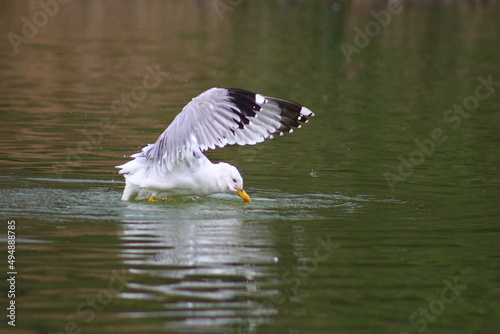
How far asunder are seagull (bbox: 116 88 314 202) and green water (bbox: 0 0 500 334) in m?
0.25

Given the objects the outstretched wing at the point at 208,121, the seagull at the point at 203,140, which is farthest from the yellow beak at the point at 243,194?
the outstretched wing at the point at 208,121

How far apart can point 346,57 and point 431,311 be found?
24.1 meters

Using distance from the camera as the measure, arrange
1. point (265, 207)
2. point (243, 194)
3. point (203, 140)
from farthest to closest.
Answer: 1. point (243, 194)
2. point (265, 207)
3. point (203, 140)

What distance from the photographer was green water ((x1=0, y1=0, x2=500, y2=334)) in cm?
693

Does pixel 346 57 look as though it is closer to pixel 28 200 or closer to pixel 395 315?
pixel 28 200

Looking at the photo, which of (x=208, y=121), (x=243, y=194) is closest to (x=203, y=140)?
(x=208, y=121)

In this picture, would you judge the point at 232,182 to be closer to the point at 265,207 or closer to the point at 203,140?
the point at 265,207

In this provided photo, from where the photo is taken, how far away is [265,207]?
1058 cm

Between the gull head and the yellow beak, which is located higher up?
the gull head

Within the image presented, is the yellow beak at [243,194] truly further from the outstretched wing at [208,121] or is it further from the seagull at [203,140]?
the outstretched wing at [208,121]

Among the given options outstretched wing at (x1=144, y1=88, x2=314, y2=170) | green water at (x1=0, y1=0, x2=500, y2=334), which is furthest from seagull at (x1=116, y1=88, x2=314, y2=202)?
green water at (x1=0, y1=0, x2=500, y2=334)

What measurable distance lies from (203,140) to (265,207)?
1.06 m

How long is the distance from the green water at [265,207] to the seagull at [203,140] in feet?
0.81

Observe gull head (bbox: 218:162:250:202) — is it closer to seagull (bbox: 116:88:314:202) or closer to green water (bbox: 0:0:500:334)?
seagull (bbox: 116:88:314:202)
